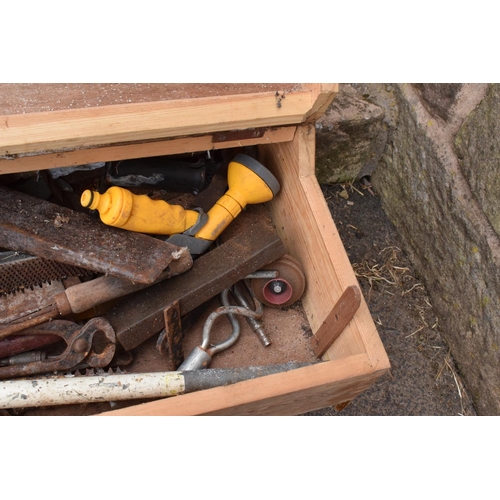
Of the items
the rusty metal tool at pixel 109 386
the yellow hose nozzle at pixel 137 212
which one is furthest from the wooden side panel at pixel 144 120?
the rusty metal tool at pixel 109 386

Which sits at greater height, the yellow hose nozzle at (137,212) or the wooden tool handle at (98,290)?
the yellow hose nozzle at (137,212)

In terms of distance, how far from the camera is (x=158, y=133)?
3.41 ft

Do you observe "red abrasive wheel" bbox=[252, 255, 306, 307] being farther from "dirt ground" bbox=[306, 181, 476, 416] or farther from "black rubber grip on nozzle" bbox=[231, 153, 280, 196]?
"dirt ground" bbox=[306, 181, 476, 416]

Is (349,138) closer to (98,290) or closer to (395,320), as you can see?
(395,320)

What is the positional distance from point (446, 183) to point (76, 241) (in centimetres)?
95

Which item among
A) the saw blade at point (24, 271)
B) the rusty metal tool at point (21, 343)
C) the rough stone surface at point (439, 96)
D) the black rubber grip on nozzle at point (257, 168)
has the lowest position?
the rusty metal tool at point (21, 343)

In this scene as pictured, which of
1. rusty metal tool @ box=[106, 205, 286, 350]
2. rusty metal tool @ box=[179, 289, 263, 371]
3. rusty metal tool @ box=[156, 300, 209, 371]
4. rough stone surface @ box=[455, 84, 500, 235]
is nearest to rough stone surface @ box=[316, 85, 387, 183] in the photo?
rough stone surface @ box=[455, 84, 500, 235]

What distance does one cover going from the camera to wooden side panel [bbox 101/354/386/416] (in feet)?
3.15

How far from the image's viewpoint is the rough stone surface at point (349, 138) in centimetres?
159

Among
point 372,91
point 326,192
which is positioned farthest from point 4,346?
point 372,91

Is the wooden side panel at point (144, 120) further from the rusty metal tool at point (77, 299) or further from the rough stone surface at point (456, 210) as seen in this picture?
the rough stone surface at point (456, 210)

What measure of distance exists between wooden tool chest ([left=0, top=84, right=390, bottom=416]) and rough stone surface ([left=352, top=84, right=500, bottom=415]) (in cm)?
45

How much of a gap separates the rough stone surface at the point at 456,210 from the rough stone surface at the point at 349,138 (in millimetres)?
51

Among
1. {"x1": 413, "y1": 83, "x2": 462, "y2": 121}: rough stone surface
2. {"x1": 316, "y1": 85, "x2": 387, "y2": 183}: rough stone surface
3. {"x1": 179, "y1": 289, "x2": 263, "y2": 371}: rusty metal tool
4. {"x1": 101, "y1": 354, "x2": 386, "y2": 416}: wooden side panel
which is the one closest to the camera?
{"x1": 101, "y1": 354, "x2": 386, "y2": 416}: wooden side panel
